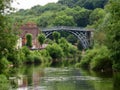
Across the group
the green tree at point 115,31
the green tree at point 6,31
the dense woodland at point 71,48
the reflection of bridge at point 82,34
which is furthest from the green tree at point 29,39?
the green tree at point 6,31

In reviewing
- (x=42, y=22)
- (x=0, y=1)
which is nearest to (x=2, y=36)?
(x=0, y=1)

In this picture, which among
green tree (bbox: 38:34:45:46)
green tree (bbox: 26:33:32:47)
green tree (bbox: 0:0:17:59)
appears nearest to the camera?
green tree (bbox: 0:0:17:59)

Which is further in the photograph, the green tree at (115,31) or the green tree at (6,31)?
the green tree at (115,31)

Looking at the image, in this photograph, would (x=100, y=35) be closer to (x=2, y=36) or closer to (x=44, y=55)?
(x=44, y=55)

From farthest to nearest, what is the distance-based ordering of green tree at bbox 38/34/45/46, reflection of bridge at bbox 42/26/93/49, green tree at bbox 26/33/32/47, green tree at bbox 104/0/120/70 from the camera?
1. reflection of bridge at bbox 42/26/93/49
2. green tree at bbox 38/34/45/46
3. green tree at bbox 26/33/32/47
4. green tree at bbox 104/0/120/70

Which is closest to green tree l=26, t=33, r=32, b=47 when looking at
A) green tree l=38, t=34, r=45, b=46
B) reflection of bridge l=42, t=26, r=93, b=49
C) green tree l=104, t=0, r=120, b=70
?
green tree l=38, t=34, r=45, b=46

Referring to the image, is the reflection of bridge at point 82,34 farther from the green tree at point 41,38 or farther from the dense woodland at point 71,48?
the green tree at point 41,38

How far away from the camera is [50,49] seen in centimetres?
11150

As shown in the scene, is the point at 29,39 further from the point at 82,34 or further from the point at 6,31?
the point at 6,31

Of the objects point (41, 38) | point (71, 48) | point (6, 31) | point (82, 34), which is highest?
point (82, 34)

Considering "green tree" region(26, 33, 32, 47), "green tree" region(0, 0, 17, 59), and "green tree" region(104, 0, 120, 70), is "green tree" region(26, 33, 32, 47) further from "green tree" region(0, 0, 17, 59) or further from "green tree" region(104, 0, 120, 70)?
"green tree" region(0, 0, 17, 59)

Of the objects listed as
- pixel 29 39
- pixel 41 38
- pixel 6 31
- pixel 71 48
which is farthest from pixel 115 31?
pixel 71 48

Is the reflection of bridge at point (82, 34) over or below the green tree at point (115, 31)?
over

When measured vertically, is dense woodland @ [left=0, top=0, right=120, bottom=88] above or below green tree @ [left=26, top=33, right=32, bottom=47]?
below
